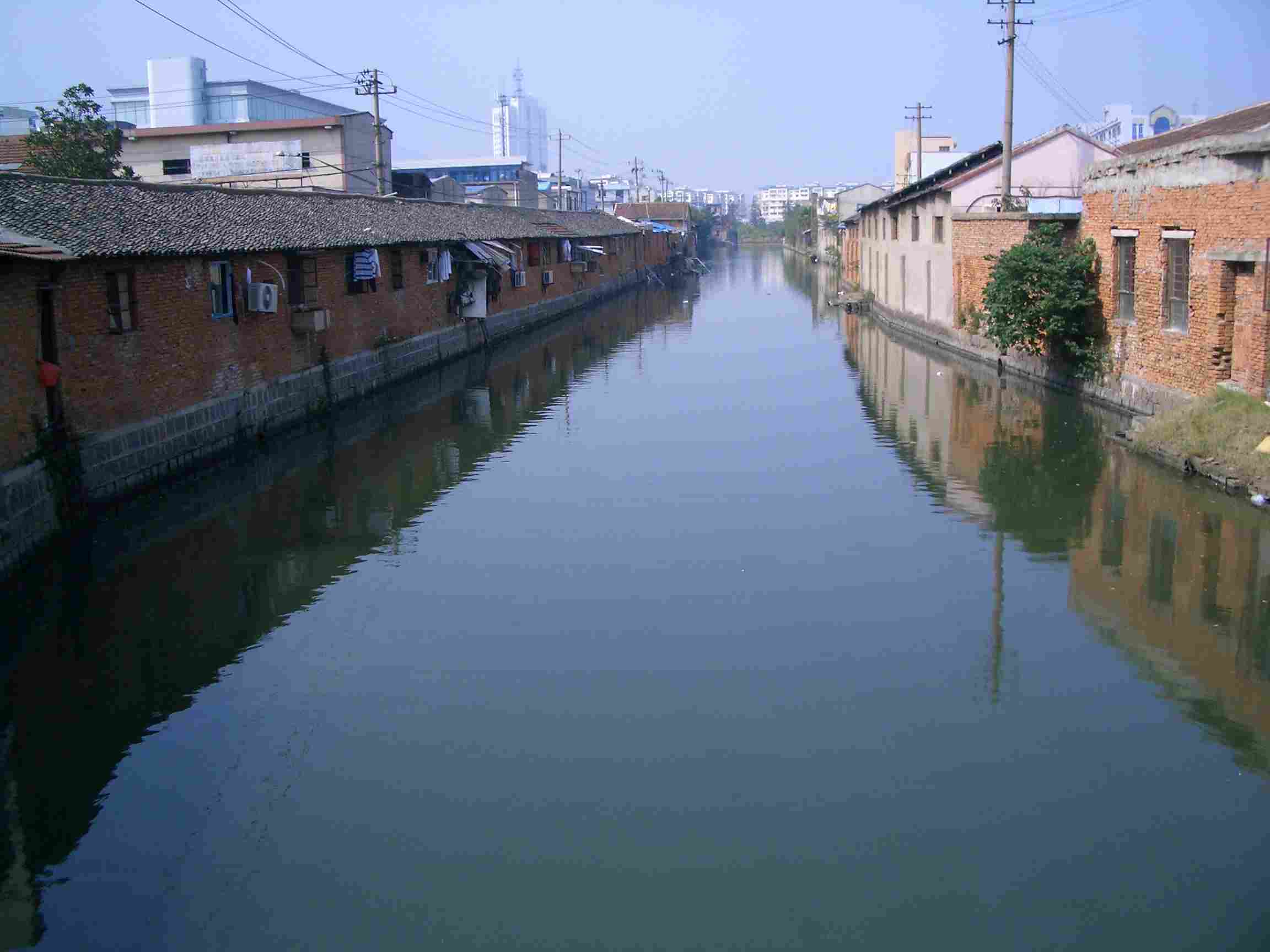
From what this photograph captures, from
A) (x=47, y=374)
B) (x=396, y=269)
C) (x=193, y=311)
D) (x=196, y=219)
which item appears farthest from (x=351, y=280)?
(x=47, y=374)

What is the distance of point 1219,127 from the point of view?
664 inches

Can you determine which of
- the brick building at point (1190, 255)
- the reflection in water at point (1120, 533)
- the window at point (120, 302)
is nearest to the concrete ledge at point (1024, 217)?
the brick building at point (1190, 255)

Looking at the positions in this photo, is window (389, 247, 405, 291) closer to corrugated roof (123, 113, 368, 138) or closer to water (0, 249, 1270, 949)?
water (0, 249, 1270, 949)

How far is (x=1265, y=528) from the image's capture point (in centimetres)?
1070

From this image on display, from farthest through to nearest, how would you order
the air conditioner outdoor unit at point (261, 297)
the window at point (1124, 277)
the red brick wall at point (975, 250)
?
the red brick wall at point (975, 250) < the window at point (1124, 277) < the air conditioner outdoor unit at point (261, 297)

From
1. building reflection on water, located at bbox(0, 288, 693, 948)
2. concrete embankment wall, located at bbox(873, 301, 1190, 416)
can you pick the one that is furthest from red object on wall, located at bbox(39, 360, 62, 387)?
concrete embankment wall, located at bbox(873, 301, 1190, 416)

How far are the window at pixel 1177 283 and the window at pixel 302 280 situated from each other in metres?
11.9

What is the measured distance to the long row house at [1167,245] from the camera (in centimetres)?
1306

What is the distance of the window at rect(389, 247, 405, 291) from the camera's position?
2306 cm

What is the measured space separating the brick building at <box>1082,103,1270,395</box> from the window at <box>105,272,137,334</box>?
38.9ft

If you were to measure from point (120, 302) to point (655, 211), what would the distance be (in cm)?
7407

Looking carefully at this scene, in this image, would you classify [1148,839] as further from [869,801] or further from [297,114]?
[297,114]

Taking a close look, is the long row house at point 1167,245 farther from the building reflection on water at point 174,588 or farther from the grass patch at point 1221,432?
the building reflection on water at point 174,588

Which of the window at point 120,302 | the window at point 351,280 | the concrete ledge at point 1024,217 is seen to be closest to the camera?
the window at point 120,302
